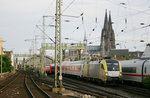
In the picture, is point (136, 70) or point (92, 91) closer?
point (92, 91)

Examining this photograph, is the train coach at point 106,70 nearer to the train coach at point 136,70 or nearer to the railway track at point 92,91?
the railway track at point 92,91

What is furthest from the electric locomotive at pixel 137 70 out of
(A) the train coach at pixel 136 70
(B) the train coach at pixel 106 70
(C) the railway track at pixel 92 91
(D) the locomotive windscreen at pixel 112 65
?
(C) the railway track at pixel 92 91

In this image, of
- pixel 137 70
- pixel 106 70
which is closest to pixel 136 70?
pixel 137 70

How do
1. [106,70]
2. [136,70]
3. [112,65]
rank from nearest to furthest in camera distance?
1. [106,70]
2. [112,65]
3. [136,70]

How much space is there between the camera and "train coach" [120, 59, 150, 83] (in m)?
26.5

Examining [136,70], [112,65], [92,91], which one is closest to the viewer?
[92,91]

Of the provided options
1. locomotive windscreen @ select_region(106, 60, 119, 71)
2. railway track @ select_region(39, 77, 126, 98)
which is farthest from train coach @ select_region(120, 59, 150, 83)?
railway track @ select_region(39, 77, 126, 98)

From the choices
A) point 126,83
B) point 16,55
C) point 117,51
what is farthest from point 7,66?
point 117,51

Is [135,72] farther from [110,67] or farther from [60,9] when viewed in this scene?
[60,9]

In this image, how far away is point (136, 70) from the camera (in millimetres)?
29109

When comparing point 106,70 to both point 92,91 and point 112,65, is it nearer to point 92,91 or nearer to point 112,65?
point 112,65

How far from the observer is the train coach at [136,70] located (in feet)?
87.1

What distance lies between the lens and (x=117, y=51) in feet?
581

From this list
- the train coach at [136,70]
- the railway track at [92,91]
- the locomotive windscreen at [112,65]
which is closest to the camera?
the railway track at [92,91]
